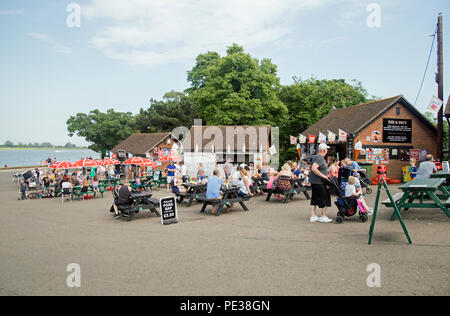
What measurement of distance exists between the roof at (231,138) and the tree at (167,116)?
11799 mm

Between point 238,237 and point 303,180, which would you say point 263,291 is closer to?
point 238,237

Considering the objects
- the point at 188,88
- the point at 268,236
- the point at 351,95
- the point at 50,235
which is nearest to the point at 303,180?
the point at 268,236

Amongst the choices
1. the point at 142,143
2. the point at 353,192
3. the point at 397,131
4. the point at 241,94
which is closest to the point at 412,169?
the point at 397,131

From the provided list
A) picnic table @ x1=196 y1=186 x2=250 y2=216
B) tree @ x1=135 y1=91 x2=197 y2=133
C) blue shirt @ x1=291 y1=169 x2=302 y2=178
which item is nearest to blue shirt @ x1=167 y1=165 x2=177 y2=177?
blue shirt @ x1=291 y1=169 x2=302 y2=178

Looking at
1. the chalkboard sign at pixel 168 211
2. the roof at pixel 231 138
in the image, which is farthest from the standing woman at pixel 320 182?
A: the roof at pixel 231 138

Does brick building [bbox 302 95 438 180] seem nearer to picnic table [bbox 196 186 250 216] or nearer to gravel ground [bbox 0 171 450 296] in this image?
gravel ground [bbox 0 171 450 296]

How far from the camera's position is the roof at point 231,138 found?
32.9 metres

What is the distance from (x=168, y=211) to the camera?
368 inches

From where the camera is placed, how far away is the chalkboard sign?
926 centimetres

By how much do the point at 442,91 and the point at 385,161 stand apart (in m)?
4.91

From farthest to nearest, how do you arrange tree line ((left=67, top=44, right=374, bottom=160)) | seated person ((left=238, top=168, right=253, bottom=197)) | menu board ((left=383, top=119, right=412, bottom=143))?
1. tree line ((left=67, top=44, right=374, bottom=160))
2. menu board ((left=383, top=119, right=412, bottom=143))
3. seated person ((left=238, top=168, right=253, bottom=197))

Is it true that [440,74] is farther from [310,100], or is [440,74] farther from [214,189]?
[310,100]

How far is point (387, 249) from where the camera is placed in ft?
19.6

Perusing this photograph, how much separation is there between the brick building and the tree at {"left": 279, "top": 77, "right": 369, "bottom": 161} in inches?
503
